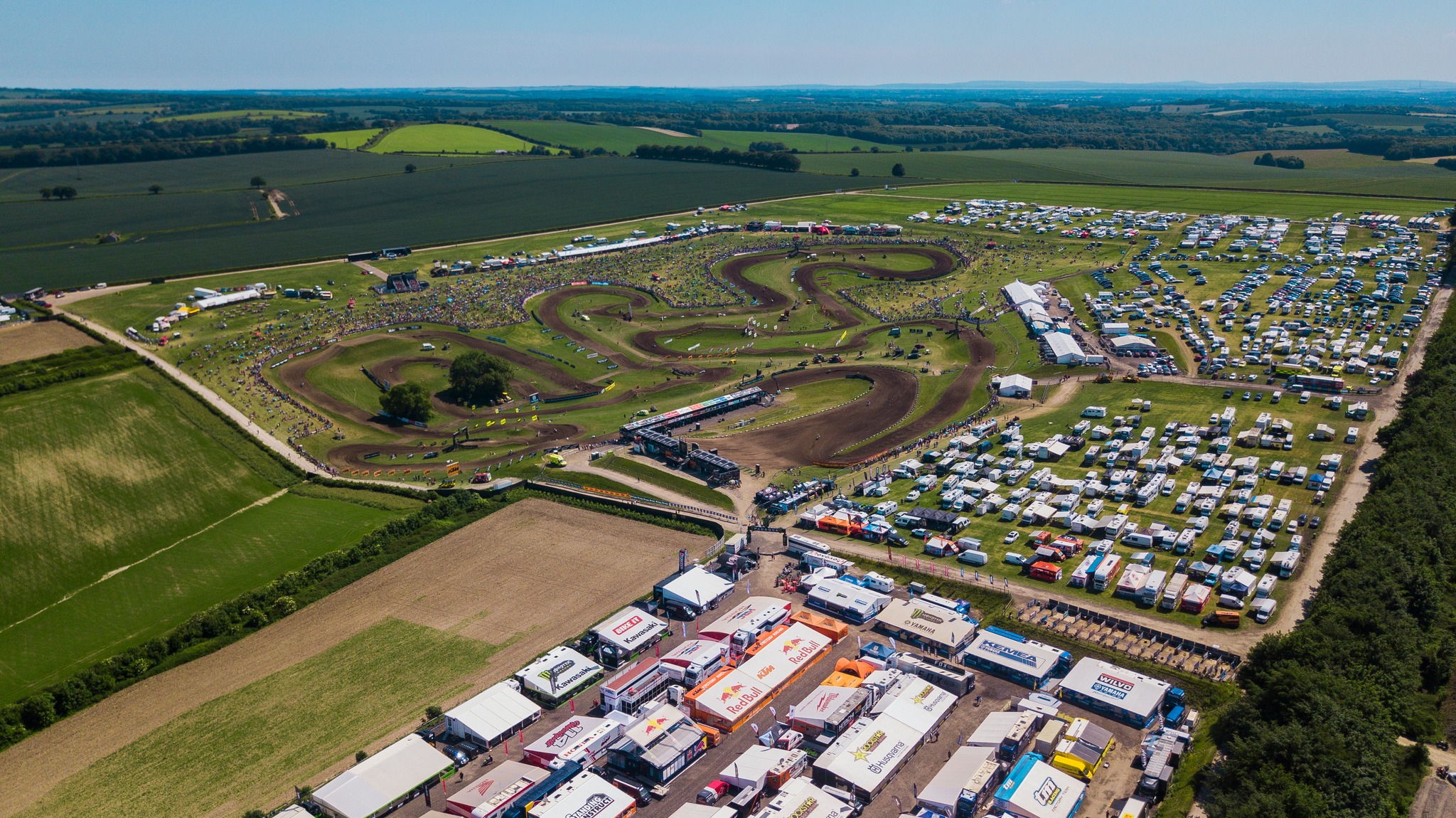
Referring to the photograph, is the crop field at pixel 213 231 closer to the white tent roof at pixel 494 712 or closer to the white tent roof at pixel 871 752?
the white tent roof at pixel 494 712

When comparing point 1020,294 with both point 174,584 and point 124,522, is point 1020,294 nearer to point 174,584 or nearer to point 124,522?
point 174,584

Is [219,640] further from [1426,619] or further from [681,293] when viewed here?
[681,293]

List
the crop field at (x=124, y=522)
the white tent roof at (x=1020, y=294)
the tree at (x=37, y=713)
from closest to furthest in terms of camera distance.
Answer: the tree at (x=37, y=713)
the crop field at (x=124, y=522)
the white tent roof at (x=1020, y=294)

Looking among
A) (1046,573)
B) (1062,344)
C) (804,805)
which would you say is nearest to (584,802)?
(804,805)

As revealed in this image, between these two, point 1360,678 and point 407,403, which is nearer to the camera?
point 1360,678

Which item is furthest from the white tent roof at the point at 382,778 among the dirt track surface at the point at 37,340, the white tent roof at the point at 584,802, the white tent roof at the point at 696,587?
the dirt track surface at the point at 37,340
